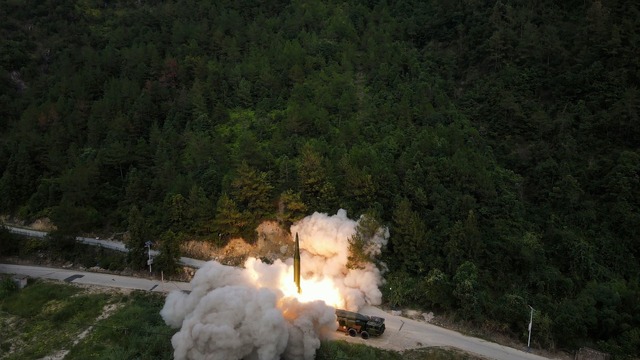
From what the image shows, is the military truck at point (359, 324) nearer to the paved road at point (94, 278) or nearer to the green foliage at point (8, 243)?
the paved road at point (94, 278)

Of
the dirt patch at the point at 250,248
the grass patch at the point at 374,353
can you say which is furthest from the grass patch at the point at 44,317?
the grass patch at the point at 374,353

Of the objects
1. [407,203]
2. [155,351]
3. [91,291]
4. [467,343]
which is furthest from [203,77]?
[467,343]

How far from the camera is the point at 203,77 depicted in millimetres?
62031

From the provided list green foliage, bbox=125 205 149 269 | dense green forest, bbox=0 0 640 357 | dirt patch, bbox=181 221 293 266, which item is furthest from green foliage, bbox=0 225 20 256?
dirt patch, bbox=181 221 293 266

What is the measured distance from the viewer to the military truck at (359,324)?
28.9 m

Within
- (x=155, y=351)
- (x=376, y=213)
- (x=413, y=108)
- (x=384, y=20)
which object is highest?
(x=384, y=20)

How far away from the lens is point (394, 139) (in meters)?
47.3

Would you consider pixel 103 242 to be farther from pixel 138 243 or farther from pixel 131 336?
pixel 131 336

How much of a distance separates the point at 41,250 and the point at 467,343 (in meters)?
39.1

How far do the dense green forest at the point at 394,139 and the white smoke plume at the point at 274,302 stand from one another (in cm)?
340

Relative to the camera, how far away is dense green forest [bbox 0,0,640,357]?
35.6 meters

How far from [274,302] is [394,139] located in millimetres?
25101

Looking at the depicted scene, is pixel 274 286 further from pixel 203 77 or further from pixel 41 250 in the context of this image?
pixel 203 77

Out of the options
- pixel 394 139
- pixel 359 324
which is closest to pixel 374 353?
pixel 359 324
